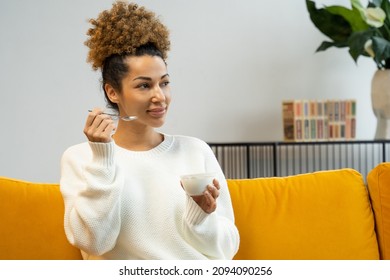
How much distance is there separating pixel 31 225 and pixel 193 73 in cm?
225

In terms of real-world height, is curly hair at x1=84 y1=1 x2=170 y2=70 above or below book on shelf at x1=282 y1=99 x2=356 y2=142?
above

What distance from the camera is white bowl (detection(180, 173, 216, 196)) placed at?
1250 millimetres

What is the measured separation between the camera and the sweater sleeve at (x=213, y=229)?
4.42ft

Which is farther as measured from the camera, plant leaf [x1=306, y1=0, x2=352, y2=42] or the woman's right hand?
plant leaf [x1=306, y1=0, x2=352, y2=42]

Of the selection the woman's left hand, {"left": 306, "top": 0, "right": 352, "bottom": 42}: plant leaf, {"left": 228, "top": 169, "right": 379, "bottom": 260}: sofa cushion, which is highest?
{"left": 306, "top": 0, "right": 352, "bottom": 42}: plant leaf

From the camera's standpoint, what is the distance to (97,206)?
1.32 meters

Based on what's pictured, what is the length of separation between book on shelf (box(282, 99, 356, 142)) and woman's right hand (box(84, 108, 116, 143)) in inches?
90.2

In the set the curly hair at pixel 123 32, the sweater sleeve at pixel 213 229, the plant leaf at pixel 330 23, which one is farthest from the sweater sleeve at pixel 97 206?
the plant leaf at pixel 330 23

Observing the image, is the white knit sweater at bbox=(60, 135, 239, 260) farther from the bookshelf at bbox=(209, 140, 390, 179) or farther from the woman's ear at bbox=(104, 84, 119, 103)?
the bookshelf at bbox=(209, 140, 390, 179)

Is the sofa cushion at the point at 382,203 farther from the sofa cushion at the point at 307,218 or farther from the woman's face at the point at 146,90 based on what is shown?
the woman's face at the point at 146,90

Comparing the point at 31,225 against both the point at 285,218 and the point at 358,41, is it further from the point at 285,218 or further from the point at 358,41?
the point at 358,41

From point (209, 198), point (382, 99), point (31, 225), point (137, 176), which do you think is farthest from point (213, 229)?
point (382, 99)

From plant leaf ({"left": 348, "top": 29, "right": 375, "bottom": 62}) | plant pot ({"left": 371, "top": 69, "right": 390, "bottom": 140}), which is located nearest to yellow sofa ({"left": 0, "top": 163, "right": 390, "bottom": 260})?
plant leaf ({"left": 348, "top": 29, "right": 375, "bottom": 62})

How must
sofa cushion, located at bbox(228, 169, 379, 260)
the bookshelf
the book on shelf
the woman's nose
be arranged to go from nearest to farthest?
the woman's nose → sofa cushion, located at bbox(228, 169, 379, 260) → the book on shelf → the bookshelf
